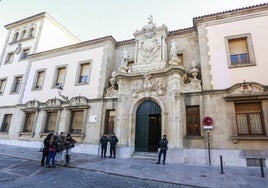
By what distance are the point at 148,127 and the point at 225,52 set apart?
7255mm

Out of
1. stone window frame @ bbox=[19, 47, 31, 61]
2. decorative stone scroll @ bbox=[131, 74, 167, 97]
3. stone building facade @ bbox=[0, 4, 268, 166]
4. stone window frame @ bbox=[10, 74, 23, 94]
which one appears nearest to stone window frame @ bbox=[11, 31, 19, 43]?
stone window frame @ bbox=[19, 47, 31, 61]

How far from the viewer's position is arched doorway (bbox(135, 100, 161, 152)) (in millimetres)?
12297

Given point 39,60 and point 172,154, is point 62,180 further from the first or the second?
point 39,60

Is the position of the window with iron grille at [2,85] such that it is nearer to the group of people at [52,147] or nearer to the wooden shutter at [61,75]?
the wooden shutter at [61,75]

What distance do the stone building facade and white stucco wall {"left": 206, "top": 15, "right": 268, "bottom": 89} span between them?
5 centimetres

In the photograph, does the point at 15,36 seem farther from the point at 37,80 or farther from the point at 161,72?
the point at 161,72

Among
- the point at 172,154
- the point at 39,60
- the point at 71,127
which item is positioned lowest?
the point at 172,154

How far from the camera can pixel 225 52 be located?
11.8 meters

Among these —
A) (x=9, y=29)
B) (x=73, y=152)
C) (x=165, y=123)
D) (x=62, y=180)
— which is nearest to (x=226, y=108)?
(x=165, y=123)

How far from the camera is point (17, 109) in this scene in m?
17.8

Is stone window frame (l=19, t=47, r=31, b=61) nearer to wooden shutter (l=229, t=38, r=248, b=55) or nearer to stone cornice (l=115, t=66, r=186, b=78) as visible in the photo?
stone cornice (l=115, t=66, r=186, b=78)

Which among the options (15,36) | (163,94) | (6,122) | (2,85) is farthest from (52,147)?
(15,36)

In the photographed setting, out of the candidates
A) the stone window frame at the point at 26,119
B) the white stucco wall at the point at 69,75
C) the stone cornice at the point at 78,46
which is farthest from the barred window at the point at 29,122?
the stone cornice at the point at 78,46

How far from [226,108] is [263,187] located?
5536mm
